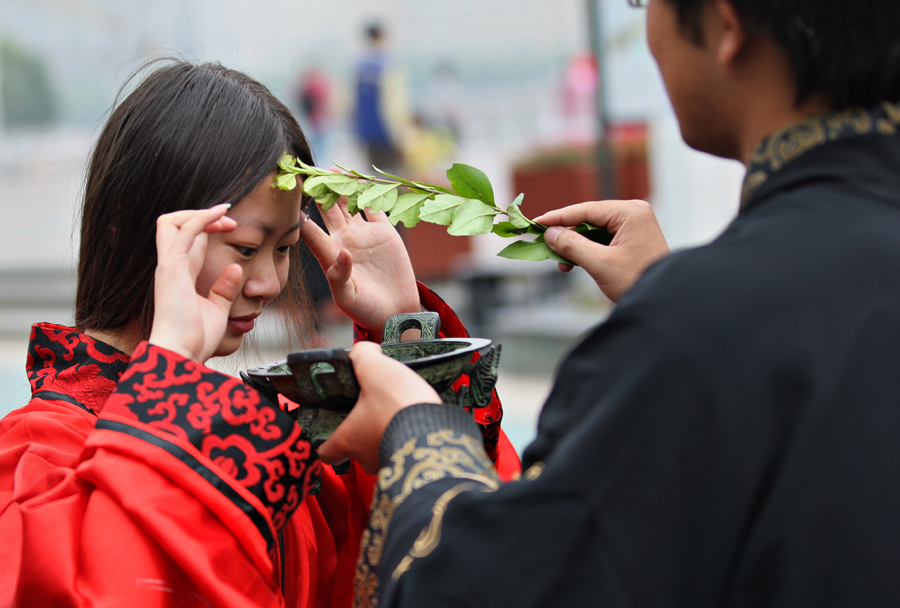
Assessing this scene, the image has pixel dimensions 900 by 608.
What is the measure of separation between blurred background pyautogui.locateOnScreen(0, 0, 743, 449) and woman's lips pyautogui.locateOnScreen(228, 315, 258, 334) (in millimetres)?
671

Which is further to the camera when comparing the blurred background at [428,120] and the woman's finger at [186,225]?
the blurred background at [428,120]

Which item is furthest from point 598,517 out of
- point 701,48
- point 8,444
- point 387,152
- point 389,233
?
point 387,152

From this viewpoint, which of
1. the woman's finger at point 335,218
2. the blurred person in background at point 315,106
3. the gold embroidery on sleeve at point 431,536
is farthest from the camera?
the blurred person in background at point 315,106

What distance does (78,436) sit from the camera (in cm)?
152

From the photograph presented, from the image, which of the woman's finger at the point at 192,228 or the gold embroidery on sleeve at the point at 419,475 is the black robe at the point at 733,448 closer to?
the gold embroidery on sleeve at the point at 419,475

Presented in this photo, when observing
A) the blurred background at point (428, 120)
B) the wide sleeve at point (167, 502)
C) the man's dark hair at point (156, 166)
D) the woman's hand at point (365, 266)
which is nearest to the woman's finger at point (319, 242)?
the woman's hand at point (365, 266)

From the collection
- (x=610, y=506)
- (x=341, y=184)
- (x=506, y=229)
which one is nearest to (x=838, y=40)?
(x=610, y=506)

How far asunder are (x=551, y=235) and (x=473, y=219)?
166 millimetres

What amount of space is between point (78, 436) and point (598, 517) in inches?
41.2

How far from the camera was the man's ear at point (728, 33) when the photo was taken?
1009mm

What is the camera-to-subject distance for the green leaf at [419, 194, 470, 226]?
1.64 m

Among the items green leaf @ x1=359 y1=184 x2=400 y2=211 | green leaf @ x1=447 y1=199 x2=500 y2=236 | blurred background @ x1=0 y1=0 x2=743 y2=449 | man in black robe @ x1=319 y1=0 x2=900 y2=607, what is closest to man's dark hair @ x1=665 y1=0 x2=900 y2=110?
man in black robe @ x1=319 y1=0 x2=900 y2=607

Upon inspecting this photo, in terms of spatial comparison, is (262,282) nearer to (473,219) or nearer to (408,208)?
(408,208)

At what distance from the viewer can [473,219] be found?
1677 millimetres
